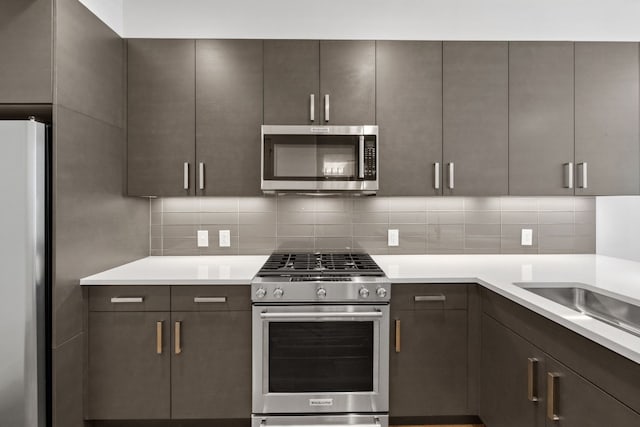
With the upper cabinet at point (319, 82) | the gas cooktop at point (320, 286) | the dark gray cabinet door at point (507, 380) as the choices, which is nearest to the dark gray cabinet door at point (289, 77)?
the upper cabinet at point (319, 82)

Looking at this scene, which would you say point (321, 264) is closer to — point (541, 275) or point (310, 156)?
point (310, 156)

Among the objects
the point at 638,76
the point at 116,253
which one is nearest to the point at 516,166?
the point at 638,76

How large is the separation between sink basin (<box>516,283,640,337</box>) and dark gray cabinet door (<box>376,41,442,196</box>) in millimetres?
879

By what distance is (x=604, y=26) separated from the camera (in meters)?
2.65

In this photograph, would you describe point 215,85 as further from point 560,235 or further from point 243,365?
point 560,235

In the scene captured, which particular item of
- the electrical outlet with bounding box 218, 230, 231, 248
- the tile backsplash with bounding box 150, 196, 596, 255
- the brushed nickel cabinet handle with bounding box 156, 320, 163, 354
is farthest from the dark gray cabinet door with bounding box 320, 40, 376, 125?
the brushed nickel cabinet handle with bounding box 156, 320, 163, 354

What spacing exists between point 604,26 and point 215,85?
263 centimetres

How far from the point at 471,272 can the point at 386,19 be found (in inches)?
68.1

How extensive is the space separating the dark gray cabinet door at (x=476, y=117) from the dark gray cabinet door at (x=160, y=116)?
1.65 metres

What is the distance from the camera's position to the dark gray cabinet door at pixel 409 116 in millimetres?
2523

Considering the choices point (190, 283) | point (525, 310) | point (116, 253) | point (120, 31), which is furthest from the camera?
point (120, 31)

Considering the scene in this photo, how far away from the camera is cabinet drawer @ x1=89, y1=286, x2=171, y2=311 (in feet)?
6.85

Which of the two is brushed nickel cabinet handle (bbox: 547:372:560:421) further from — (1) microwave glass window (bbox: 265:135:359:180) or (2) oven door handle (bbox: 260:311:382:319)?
(1) microwave glass window (bbox: 265:135:359:180)

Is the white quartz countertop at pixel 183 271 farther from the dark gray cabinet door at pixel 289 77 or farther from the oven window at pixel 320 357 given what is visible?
the dark gray cabinet door at pixel 289 77
